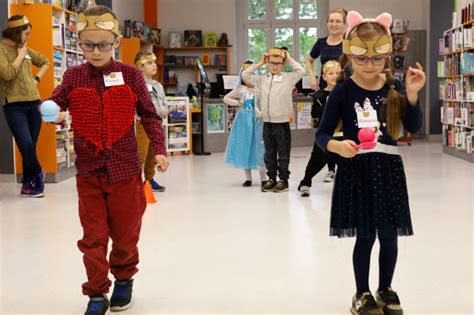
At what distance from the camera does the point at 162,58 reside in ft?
52.5

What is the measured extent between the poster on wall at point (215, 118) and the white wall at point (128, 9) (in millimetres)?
2467

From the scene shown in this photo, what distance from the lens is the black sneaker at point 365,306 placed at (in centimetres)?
287

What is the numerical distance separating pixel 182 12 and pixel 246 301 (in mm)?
13614

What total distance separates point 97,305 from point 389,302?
1140 mm

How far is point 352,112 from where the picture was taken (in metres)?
2.90

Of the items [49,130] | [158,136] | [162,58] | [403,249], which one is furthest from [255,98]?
[162,58]

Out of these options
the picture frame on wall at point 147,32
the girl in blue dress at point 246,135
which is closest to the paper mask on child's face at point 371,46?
the girl in blue dress at point 246,135

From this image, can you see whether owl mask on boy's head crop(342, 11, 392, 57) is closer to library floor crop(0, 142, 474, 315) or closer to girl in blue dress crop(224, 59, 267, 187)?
library floor crop(0, 142, 474, 315)

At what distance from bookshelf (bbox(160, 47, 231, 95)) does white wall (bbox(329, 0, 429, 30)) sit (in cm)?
284

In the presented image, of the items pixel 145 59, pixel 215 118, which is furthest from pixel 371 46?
pixel 215 118

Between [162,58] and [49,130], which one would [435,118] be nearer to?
[162,58]

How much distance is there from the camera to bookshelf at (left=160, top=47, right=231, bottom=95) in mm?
16031

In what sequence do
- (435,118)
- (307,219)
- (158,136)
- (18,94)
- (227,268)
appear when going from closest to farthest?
1. (158,136)
2. (227,268)
3. (307,219)
4. (18,94)
5. (435,118)

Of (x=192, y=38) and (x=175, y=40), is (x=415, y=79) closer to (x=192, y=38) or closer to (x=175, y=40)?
(x=192, y=38)
